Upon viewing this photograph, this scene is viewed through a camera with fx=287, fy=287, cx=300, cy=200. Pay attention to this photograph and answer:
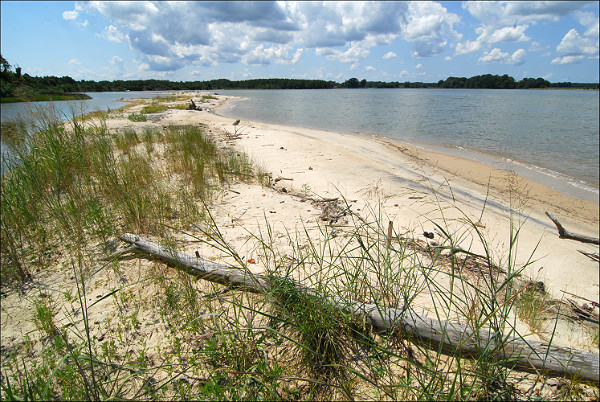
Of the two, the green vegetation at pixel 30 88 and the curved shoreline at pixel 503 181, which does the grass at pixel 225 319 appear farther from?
the curved shoreline at pixel 503 181

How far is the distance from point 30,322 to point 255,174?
15.1ft

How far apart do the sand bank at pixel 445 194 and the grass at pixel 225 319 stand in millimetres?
677

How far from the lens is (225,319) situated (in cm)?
201

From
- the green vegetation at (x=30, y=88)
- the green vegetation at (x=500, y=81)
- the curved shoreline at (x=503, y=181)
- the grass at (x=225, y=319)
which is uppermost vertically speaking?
the green vegetation at (x=500, y=81)

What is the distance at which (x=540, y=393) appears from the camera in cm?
179

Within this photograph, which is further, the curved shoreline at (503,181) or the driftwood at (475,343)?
the curved shoreline at (503,181)

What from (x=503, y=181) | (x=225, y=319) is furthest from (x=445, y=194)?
(x=225, y=319)

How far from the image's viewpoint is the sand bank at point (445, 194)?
3998 mm

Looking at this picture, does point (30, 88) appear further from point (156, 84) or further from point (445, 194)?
point (156, 84)

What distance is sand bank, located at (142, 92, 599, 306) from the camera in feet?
13.1

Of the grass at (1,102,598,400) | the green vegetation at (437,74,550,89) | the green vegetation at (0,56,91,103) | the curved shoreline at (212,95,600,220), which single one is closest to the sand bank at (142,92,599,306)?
the curved shoreline at (212,95,600,220)

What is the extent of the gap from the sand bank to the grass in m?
0.68

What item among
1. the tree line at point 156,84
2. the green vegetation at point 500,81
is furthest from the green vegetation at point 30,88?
the green vegetation at point 500,81

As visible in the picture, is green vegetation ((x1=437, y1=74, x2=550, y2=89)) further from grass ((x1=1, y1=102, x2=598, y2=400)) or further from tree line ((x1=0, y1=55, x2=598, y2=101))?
grass ((x1=1, y1=102, x2=598, y2=400))
